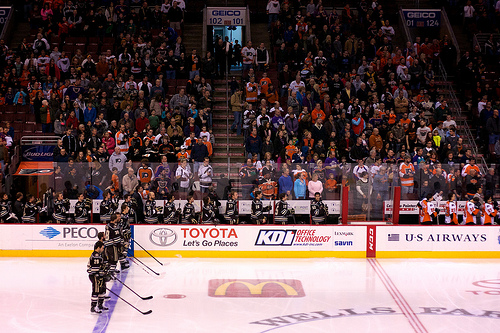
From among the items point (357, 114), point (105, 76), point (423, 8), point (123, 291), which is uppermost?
point (423, 8)

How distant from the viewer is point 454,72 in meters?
22.3

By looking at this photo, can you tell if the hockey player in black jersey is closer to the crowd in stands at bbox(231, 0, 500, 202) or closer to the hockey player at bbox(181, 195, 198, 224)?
the hockey player at bbox(181, 195, 198, 224)

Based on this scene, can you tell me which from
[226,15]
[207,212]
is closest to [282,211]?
[207,212]

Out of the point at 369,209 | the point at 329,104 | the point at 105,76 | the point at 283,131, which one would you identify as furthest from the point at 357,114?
the point at 105,76

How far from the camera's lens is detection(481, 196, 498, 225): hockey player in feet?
52.4

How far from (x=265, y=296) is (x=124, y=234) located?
3701mm

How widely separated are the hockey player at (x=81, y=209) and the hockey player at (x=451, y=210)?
8950 mm

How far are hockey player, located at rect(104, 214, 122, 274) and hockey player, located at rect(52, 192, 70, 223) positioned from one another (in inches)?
107

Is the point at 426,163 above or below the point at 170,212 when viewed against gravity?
above

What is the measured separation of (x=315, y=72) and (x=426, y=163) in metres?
5.63

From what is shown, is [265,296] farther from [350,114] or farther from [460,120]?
[460,120]

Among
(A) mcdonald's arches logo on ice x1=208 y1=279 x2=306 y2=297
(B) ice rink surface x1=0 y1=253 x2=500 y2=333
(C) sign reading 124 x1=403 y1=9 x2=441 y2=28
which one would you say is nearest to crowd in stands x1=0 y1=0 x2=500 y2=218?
(C) sign reading 124 x1=403 y1=9 x2=441 y2=28

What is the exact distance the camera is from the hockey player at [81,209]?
15781 millimetres

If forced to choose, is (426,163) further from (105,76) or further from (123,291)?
(105,76)
